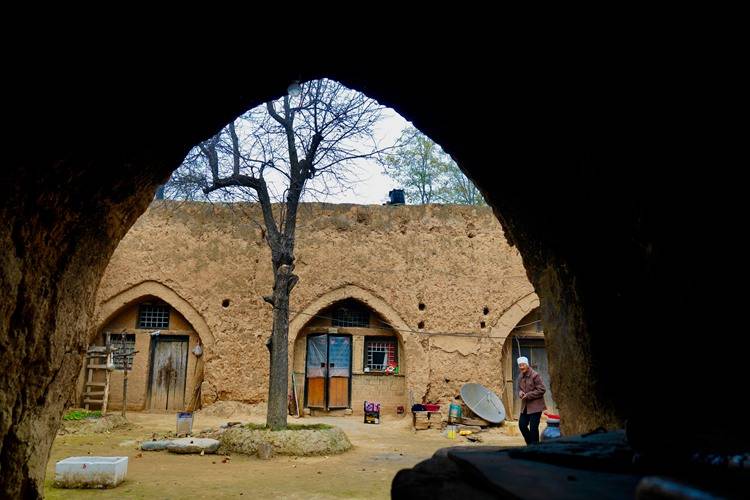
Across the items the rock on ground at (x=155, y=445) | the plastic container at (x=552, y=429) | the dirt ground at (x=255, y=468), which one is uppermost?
the plastic container at (x=552, y=429)

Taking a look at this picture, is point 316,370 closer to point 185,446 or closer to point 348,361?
point 348,361

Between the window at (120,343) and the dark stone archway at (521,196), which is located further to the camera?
the window at (120,343)

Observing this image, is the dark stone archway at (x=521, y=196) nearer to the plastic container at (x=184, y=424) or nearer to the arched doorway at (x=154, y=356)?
the plastic container at (x=184, y=424)

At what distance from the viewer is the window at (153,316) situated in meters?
15.4

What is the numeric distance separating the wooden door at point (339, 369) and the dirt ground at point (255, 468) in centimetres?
232

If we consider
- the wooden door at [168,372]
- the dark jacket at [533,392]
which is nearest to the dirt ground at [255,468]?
the dark jacket at [533,392]

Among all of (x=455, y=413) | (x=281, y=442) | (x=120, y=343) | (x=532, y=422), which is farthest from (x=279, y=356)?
(x=120, y=343)

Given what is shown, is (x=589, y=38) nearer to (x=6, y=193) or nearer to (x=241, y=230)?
(x=6, y=193)

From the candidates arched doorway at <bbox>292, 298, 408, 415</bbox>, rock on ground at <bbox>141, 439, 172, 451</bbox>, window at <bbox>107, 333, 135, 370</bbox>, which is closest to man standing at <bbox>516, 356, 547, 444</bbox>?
rock on ground at <bbox>141, 439, 172, 451</bbox>

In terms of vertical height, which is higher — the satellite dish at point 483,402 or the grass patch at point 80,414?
the satellite dish at point 483,402

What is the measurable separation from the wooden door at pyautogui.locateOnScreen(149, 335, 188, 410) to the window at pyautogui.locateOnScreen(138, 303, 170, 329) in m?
0.38

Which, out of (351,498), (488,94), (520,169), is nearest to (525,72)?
(488,94)

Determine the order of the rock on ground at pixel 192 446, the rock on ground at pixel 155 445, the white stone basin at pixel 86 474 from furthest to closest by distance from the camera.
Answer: the rock on ground at pixel 155 445, the rock on ground at pixel 192 446, the white stone basin at pixel 86 474

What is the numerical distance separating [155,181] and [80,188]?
81 cm
